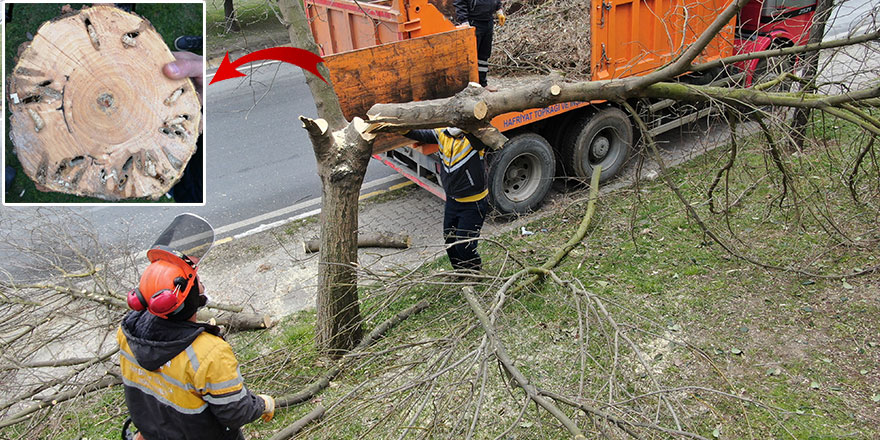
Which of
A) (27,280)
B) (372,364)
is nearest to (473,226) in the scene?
(372,364)

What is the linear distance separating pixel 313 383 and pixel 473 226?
1.93 metres

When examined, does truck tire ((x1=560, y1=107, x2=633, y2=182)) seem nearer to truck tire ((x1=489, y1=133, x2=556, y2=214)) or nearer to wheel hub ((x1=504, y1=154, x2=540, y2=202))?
truck tire ((x1=489, y1=133, x2=556, y2=214))

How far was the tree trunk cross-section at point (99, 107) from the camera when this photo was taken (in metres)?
4.20

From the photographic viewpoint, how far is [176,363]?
285cm

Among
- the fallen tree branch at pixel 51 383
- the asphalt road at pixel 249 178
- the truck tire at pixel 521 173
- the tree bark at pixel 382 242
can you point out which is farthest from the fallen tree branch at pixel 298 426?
the truck tire at pixel 521 173

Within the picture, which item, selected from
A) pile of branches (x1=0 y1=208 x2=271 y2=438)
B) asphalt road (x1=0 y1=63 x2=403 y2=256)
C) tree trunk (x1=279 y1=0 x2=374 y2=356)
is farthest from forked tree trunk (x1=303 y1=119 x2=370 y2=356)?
asphalt road (x1=0 y1=63 x2=403 y2=256)

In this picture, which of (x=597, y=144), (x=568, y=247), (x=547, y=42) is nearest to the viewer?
(x=568, y=247)

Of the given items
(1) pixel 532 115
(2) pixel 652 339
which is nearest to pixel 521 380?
(2) pixel 652 339

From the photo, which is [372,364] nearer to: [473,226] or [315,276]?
[473,226]

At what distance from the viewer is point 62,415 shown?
383 cm

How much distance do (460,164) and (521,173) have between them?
186 centimetres

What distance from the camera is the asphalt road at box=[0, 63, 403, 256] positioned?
717 cm

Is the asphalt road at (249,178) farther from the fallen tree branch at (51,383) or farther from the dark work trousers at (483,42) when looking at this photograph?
the dark work trousers at (483,42)

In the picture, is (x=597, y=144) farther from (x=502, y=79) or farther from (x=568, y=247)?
(x=568, y=247)
